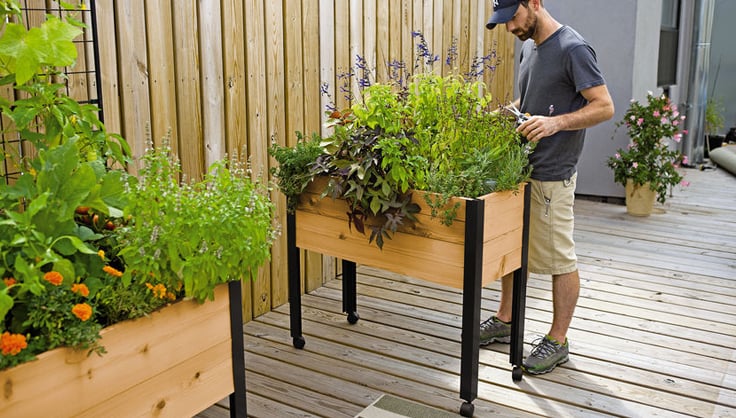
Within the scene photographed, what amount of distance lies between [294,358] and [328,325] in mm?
440

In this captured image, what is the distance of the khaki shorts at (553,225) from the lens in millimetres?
3357

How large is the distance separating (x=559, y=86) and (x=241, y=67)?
1.61 meters

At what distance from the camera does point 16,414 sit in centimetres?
166

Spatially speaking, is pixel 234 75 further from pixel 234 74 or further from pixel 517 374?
pixel 517 374

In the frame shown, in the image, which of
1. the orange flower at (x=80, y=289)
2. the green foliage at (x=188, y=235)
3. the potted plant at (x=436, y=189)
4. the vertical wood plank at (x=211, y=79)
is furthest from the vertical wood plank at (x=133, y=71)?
the orange flower at (x=80, y=289)

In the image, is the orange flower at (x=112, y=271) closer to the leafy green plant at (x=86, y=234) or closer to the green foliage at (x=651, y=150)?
the leafy green plant at (x=86, y=234)

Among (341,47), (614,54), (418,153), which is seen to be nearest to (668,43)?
(614,54)

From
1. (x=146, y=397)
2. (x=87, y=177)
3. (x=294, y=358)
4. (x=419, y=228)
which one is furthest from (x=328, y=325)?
(x=87, y=177)

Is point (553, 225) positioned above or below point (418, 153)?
below

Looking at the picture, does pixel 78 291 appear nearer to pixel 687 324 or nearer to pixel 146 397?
pixel 146 397

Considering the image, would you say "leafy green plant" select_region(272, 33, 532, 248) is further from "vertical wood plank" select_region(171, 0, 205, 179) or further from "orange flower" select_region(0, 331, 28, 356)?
"orange flower" select_region(0, 331, 28, 356)

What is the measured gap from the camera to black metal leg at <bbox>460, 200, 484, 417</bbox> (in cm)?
280

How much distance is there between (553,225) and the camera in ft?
11.1

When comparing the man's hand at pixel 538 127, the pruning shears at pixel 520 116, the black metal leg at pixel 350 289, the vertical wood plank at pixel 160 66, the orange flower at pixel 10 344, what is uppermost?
the vertical wood plank at pixel 160 66
